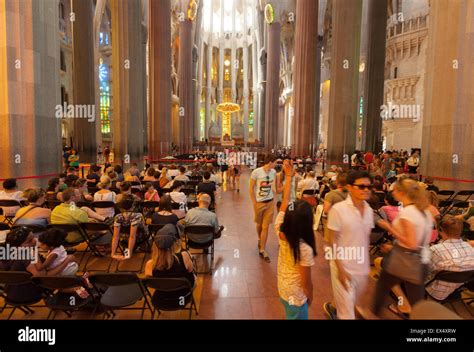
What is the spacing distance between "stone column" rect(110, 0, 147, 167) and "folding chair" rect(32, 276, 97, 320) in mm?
15129

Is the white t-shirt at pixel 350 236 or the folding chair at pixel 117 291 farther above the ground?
the white t-shirt at pixel 350 236

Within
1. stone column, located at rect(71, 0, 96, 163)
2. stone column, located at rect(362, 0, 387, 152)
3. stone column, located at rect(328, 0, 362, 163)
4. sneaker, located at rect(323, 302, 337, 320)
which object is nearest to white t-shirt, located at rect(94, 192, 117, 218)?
sneaker, located at rect(323, 302, 337, 320)

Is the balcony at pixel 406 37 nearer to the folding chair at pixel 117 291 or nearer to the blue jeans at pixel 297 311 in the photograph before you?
the blue jeans at pixel 297 311

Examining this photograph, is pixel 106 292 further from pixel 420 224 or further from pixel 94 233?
pixel 420 224

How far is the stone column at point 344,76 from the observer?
16.7m

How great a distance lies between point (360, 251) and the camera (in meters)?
3.01

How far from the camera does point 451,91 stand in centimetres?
992

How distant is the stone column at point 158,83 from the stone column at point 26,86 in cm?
1363

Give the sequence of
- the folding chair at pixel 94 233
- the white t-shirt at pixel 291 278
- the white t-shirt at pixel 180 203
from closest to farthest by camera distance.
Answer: the white t-shirt at pixel 291 278 < the folding chair at pixel 94 233 < the white t-shirt at pixel 180 203

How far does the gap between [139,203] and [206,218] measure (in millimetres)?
2179

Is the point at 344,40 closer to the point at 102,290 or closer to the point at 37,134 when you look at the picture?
the point at 37,134

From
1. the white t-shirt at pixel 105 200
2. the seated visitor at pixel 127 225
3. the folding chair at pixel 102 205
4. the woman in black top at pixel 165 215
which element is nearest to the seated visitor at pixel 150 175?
the white t-shirt at pixel 105 200

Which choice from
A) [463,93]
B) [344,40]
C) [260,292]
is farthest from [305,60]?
[260,292]

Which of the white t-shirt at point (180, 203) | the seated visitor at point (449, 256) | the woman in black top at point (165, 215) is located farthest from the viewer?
the white t-shirt at point (180, 203)
